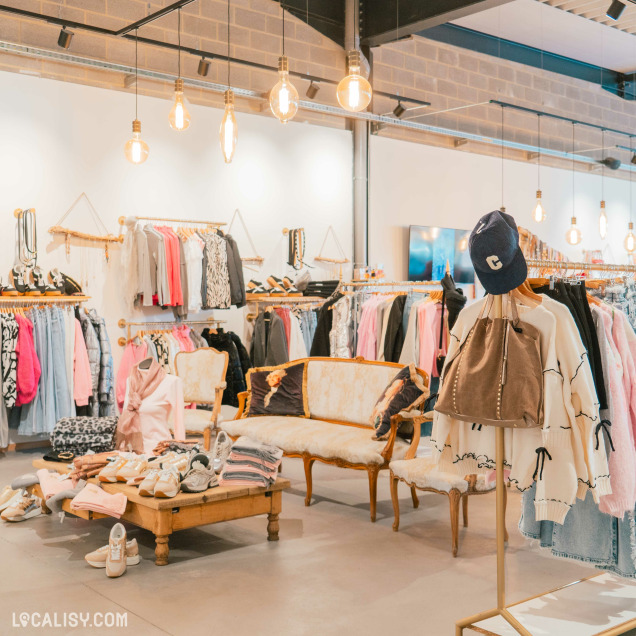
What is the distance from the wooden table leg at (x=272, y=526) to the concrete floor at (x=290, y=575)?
0.07 metres

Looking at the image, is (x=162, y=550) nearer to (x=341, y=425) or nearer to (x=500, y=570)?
(x=500, y=570)

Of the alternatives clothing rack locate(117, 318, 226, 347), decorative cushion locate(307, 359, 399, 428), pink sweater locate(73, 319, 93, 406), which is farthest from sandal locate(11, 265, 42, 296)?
decorative cushion locate(307, 359, 399, 428)

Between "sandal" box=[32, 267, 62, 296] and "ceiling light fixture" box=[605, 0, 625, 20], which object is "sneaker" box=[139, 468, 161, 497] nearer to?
"sandal" box=[32, 267, 62, 296]

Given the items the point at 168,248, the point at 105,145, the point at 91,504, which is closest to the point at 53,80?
the point at 105,145

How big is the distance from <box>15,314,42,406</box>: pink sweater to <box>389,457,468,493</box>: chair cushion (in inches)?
143

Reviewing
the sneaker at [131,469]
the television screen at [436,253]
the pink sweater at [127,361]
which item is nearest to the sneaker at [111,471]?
the sneaker at [131,469]

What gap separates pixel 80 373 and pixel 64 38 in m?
3.14

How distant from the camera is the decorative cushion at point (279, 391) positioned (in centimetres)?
632

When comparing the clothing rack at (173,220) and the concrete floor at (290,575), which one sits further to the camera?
the clothing rack at (173,220)

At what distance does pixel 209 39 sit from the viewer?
885 cm

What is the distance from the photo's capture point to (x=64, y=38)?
24.6 ft

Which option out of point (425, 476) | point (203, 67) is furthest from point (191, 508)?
point (203, 67)

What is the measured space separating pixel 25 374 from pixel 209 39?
426 cm

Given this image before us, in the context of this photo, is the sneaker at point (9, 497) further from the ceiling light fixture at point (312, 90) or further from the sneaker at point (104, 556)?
the ceiling light fixture at point (312, 90)
